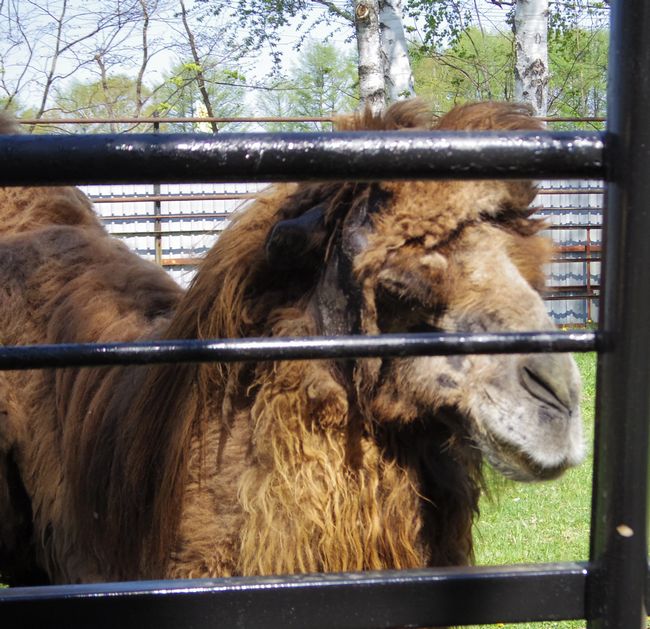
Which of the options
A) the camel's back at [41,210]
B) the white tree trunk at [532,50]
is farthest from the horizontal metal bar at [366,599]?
the white tree trunk at [532,50]

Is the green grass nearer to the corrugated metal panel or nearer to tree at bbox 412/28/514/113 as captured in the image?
the corrugated metal panel

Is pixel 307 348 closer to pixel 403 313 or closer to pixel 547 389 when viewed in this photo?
pixel 547 389

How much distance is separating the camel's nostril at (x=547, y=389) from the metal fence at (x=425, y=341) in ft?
3.30

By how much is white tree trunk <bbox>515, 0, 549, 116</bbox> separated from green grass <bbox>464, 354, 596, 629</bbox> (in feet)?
20.8

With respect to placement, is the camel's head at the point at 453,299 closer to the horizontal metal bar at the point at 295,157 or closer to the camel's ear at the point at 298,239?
the camel's ear at the point at 298,239

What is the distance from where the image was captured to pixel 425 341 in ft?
4.25

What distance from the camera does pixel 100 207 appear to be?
48.3 ft

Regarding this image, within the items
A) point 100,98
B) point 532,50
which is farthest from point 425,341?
point 100,98

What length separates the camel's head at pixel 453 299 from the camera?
229 cm

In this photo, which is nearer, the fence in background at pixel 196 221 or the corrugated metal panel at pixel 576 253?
the fence in background at pixel 196 221

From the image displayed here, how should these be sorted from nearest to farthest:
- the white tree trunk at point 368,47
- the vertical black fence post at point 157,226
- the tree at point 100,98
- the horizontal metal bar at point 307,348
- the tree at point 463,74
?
the horizontal metal bar at point 307,348, the white tree trunk at point 368,47, the vertical black fence post at point 157,226, the tree at point 100,98, the tree at point 463,74

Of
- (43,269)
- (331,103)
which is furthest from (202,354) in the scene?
(331,103)

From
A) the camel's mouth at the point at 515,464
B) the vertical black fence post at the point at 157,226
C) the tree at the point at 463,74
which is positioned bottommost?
the camel's mouth at the point at 515,464

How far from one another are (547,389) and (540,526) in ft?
A: 12.4
